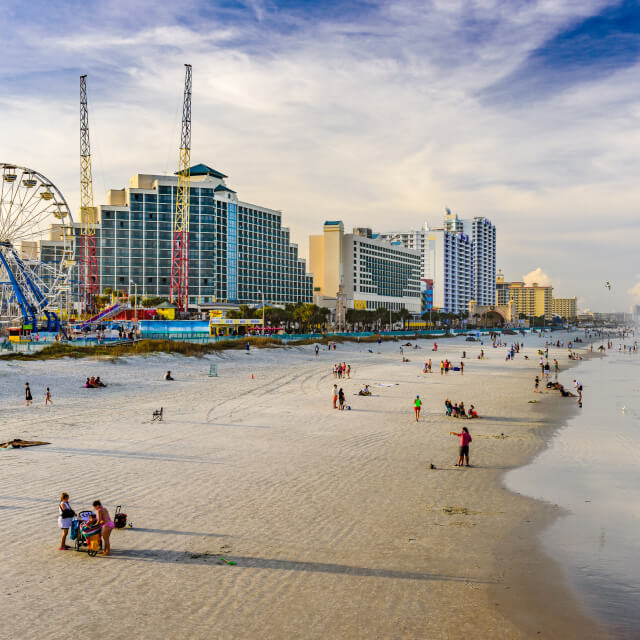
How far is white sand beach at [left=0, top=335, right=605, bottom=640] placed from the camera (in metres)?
9.07

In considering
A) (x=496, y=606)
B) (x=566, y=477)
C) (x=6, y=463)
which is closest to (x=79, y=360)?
(x=6, y=463)

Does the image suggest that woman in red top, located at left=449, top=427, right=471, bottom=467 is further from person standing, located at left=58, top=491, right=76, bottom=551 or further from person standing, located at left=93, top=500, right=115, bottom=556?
person standing, located at left=58, top=491, right=76, bottom=551

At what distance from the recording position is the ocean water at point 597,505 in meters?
10.2

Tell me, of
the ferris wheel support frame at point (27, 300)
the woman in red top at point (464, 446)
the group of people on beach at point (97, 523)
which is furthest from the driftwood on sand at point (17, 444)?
the ferris wheel support frame at point (27, 300)

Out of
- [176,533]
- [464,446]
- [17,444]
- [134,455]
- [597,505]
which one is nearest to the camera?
[176,533]

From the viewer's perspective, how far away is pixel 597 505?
49.7 ft

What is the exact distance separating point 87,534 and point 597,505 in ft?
43.2

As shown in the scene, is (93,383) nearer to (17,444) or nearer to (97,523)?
(17,444)

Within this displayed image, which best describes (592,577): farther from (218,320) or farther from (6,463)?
(218,320)

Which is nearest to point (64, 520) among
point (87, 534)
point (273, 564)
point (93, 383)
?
point (87, 534)

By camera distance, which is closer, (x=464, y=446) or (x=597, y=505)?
(x=597, y=505)

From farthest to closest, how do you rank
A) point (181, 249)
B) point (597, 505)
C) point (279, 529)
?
point (181, 249) < point (597, 505) < point (279, 529)

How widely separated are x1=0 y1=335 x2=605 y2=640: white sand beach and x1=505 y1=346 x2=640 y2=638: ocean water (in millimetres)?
543

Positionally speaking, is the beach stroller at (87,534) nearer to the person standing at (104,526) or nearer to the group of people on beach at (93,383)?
the person standing at (104,526)
